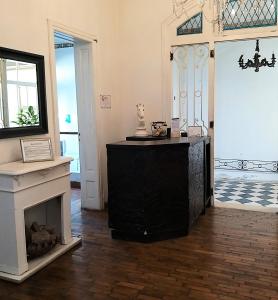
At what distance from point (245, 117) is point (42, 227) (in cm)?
510

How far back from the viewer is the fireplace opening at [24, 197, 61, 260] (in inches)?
115

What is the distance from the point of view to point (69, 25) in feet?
12.6

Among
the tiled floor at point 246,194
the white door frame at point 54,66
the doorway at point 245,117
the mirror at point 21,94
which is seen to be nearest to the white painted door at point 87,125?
the white door frame at point 54,66

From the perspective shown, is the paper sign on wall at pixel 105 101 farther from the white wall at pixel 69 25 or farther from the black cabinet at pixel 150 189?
the black cabinet at pixel 150 189

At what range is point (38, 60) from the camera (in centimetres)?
335

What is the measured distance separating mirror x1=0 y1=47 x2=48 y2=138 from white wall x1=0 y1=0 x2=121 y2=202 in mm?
90

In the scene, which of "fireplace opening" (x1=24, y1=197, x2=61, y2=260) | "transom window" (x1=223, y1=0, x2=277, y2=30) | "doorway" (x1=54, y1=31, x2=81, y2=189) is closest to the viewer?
"fireplace opening" (x1=24, y1=197, x2=61, y2=260)

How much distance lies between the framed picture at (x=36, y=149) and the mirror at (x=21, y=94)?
0.53ft

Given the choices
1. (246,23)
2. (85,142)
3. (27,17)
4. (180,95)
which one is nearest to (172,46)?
(180,95)

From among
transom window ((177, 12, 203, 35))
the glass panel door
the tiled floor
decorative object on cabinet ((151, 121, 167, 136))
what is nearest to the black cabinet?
decorative object on cabinet ((151, 121, 167, 136))

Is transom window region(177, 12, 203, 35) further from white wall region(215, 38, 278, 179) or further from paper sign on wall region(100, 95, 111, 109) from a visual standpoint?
white wall region(215, 38, 278, 179)

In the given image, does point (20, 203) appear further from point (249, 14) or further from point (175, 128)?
point (249, 14)

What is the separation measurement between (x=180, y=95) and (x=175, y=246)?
2.32 metres

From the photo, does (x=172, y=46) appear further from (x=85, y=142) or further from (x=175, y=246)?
(x=175, y=246)
